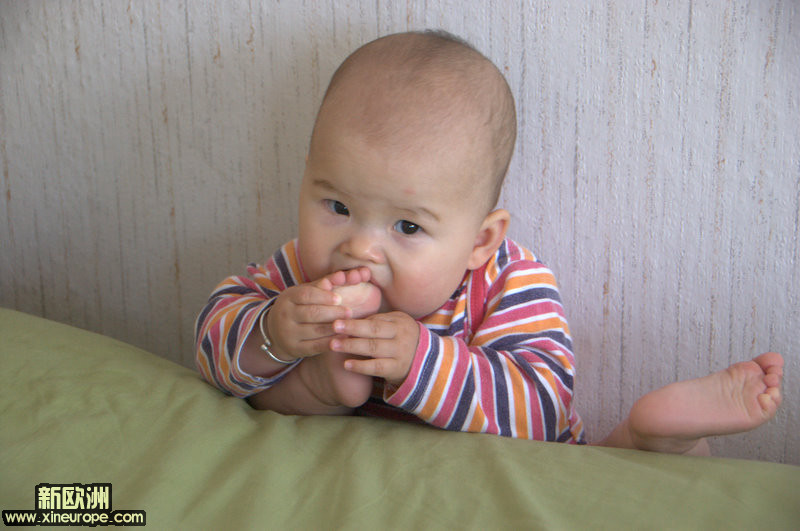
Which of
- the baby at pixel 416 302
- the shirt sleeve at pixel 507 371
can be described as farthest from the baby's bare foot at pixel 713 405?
the shirt sleeve at pixel 507 371

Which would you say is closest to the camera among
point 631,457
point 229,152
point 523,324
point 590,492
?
point 590,492

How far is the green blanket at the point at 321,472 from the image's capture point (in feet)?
2.28

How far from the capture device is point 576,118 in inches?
45.7

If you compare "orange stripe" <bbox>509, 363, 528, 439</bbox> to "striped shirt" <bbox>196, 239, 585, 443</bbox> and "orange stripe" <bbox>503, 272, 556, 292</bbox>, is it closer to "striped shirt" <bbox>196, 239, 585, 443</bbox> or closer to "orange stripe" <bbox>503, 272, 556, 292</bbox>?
"striped shirt" <bbox>196, 239, 585, 443</bbox>

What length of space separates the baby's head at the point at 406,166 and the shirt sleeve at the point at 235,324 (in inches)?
5.4

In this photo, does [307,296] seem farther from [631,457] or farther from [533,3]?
[533,3]

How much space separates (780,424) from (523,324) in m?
0.50

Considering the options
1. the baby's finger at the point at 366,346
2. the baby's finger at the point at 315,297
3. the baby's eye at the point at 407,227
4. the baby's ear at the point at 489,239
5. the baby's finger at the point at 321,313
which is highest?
the baby's eye at the point at 407,227

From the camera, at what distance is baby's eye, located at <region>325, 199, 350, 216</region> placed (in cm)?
97

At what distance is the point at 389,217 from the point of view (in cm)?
93

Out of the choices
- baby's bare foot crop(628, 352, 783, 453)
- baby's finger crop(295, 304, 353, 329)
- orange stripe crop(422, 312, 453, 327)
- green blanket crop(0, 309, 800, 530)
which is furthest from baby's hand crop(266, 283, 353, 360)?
baby's bare foot crop(628, 352, 783, 453)

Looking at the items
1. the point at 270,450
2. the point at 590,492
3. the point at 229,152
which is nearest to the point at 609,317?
the point at 590,492

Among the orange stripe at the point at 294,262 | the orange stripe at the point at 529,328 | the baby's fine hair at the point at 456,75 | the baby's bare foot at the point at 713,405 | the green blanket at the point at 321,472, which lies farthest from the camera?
the orange stripe at the point at 294,262

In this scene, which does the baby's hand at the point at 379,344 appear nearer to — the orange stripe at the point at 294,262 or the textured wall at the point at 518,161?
the orange stripe at the point at 294,262
